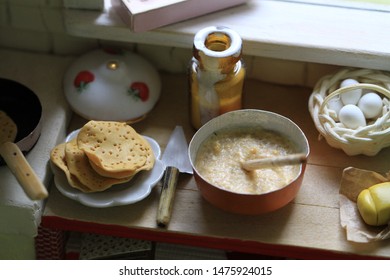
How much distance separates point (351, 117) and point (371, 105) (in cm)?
5

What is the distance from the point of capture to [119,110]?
1172 millimetres

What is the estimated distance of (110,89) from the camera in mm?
1175

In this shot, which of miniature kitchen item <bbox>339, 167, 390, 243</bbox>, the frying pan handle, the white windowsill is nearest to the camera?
the frying pan handle

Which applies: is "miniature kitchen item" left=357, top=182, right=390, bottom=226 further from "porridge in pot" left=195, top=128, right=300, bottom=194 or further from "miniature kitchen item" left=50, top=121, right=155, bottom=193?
"miniature kitchen item" left=50, top=121, right=155, bottom=193

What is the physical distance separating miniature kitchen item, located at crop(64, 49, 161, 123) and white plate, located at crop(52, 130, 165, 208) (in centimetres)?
13

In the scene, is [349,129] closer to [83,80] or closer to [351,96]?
[351,96]

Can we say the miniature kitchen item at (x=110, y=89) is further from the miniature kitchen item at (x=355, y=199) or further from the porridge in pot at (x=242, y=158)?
the miniature kitchen item at (x=355, y=199)

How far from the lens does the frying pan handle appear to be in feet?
2.99

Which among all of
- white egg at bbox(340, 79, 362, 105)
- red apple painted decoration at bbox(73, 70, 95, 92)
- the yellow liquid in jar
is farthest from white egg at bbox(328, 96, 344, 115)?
red apple painted decoration at bbox(73, 70, 95, 92)

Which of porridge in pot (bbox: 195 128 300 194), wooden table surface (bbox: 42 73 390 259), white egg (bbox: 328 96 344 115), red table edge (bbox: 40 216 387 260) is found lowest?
red table edge (bbox: 40 216 387 260)

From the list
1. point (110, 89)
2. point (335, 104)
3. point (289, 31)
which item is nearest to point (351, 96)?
point (335, 104)

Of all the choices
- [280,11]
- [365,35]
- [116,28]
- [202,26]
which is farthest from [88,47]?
[365,35]
